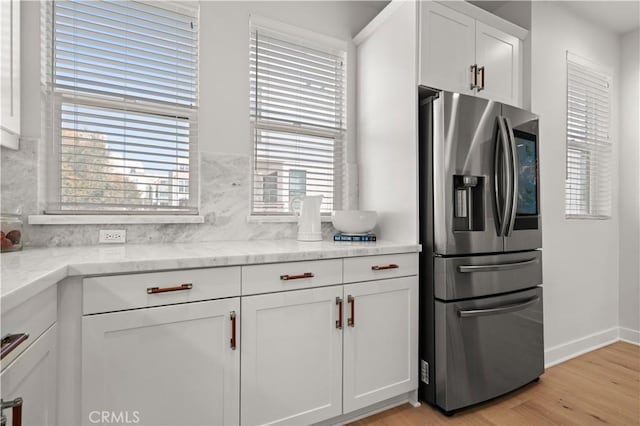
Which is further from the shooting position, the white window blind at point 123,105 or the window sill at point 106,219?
the white window blind at point 123,105

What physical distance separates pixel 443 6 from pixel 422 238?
1.41 metres

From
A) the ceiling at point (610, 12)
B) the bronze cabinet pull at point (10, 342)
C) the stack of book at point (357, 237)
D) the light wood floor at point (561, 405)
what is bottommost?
the light wood floor at point (561, 405)

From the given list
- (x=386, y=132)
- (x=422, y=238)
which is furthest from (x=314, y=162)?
(x=422, y=238)

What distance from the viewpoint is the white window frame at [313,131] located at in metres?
2.24

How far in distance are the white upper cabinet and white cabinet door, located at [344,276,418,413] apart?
1.25m

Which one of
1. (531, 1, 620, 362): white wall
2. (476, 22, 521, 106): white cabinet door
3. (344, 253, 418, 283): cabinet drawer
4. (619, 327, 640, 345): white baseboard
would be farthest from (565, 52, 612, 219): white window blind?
(344, 253, 418, 283): cabinet drawer

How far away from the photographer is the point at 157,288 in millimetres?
1307

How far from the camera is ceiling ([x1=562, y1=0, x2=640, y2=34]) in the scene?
2.65 m

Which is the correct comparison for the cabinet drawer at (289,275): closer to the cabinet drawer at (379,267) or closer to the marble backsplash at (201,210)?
the cabinet drawer at (379,267)

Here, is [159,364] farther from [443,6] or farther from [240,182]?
[443,6]

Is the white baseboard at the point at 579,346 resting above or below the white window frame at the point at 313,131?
below

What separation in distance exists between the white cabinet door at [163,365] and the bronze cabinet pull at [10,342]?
0.35 m

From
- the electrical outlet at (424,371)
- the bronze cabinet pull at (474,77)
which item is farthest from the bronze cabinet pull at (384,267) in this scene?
the bronze cabinet pull at (474,77)

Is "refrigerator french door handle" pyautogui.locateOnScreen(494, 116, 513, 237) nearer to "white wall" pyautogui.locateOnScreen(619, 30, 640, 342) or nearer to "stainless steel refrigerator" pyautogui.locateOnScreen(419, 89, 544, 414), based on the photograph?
"stainless steel refrigerator" pyautogui.locateOnScreen(419, 89, 544, 414)
